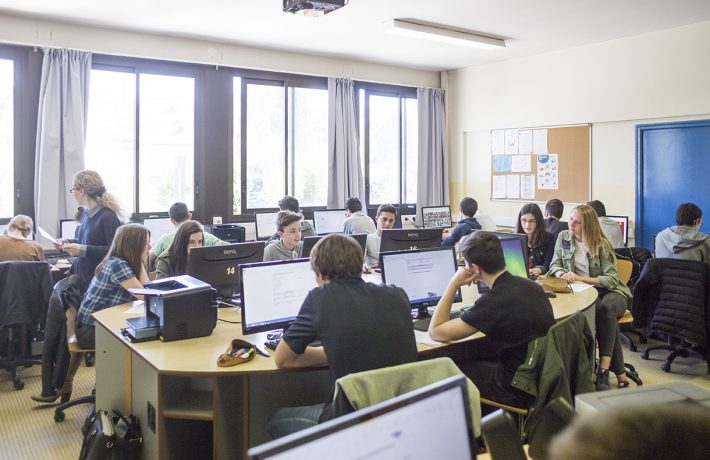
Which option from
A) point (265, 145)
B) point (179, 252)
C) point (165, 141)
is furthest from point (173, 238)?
point (265, 145)

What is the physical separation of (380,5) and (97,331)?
141 inches

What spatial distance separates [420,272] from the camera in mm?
3303

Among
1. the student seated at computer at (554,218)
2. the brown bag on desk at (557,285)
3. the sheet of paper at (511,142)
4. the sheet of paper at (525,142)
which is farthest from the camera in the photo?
the sheet of paper at (511,142)

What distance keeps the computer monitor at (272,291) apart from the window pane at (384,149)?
5.29 meters

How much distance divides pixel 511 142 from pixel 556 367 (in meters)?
5.65

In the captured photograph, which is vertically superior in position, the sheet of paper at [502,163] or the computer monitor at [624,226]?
the sheet of paper at [502,163]

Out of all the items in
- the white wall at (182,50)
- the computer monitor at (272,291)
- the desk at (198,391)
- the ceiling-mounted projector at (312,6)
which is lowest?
the desk at (198,391)

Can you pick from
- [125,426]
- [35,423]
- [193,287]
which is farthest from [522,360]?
[35,423]

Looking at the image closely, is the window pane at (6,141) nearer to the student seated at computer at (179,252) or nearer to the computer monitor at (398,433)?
the student seated at computer at (179,252)

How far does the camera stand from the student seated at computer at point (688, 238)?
4.82 metres

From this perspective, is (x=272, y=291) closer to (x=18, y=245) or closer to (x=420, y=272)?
(x=420, y=272)

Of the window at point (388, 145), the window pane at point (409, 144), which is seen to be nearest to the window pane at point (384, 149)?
the window at point (388, 145)

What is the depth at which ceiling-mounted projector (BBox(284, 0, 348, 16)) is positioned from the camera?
407 centimetres

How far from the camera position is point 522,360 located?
260 cm
